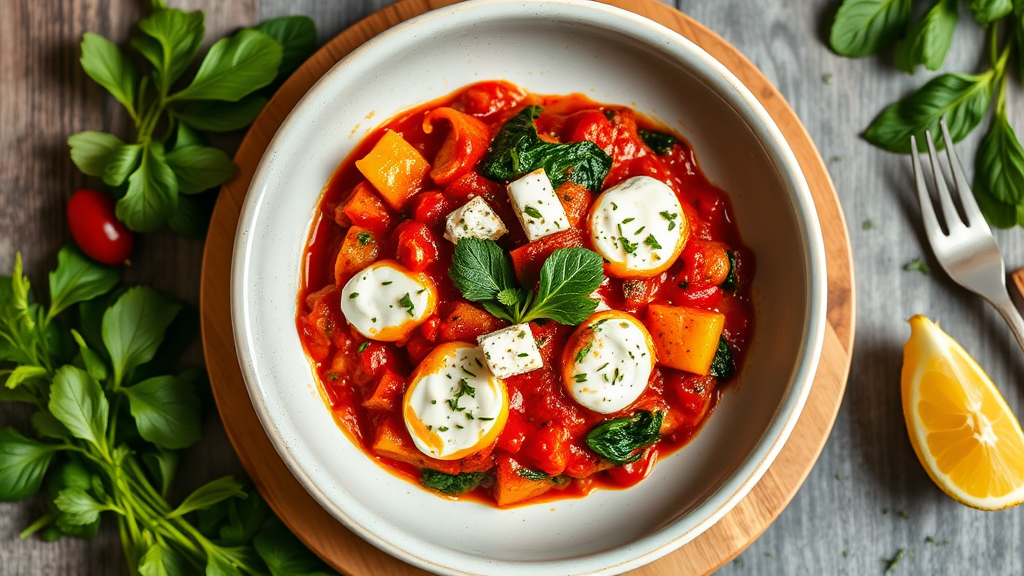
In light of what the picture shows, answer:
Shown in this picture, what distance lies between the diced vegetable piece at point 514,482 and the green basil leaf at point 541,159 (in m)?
1.49

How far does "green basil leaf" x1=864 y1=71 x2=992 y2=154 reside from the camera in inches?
172

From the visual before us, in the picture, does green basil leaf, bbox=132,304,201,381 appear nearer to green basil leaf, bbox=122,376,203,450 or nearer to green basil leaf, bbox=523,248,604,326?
green basil leaf, bbox=122,376,203,450

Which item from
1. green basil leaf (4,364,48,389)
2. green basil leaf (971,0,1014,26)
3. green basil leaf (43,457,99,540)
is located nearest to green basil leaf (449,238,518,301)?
green basil leaf (4,364,48,389)

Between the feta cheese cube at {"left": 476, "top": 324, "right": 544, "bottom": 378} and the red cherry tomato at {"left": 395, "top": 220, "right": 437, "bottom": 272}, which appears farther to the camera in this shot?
the red cherry tomato at {"left": 395, "top": 220, "right": 437, "bottom": 272}

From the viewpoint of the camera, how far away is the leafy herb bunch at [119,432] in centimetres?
410

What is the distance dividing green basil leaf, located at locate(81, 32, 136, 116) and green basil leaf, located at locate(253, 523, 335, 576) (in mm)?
2547

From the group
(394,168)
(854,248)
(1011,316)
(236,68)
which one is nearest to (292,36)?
(236,68)

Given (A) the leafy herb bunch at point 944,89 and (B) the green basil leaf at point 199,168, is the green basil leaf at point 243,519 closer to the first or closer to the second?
(B) the green basil leaf at point 199,168

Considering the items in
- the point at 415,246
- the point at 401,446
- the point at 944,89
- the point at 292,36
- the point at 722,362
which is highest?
the point at 292,36

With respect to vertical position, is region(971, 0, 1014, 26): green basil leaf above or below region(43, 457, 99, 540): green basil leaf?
above

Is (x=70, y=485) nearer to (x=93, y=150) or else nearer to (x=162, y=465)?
(x=162, y=465)

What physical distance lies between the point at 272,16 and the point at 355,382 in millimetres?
2238

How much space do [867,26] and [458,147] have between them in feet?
8.44

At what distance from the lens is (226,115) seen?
13.8 ft
